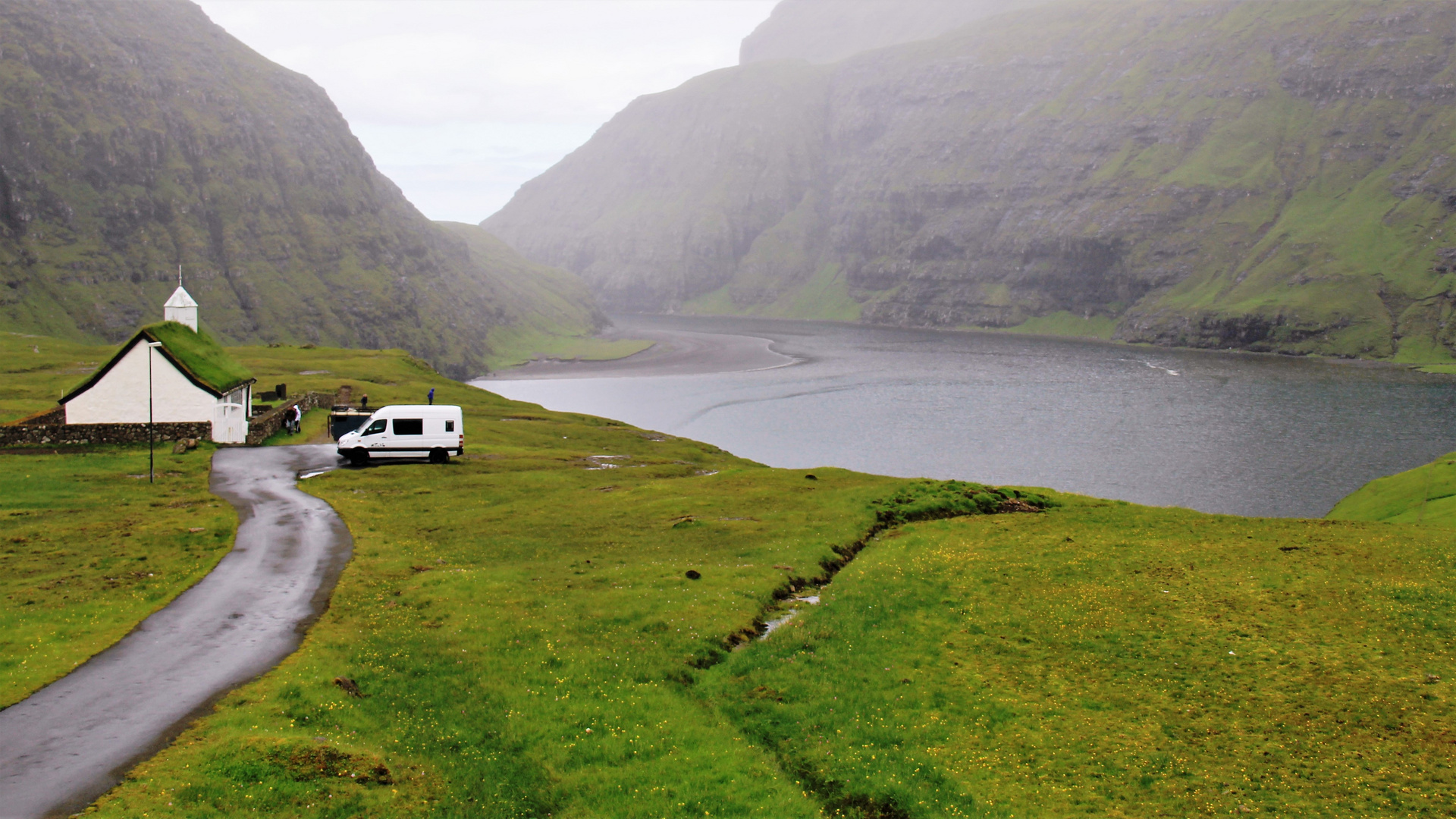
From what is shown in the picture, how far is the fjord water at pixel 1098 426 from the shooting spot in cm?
9562

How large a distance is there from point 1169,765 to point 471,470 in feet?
149

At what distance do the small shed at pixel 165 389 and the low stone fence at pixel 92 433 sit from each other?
57 cm

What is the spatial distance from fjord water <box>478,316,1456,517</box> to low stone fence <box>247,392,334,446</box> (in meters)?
54.7

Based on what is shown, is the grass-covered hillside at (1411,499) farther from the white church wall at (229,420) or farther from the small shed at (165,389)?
the small shed at (165,389)

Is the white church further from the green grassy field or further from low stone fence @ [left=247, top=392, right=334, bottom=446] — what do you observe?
the green grassy field

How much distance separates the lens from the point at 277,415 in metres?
66.7

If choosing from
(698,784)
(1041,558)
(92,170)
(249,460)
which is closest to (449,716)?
(698,784)

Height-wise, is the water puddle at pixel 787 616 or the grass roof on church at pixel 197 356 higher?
the grass roof on church at pixel 197 356

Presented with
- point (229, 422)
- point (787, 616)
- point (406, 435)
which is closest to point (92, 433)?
point (229, 422)

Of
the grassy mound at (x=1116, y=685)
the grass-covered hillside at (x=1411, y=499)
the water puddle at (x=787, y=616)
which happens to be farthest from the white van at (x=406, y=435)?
the grass-covered hillside at (x=1411, y=499)

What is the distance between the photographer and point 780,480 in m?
53.8

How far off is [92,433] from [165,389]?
16.4 feet

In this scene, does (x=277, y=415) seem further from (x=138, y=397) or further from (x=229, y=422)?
(x=138, y=397)

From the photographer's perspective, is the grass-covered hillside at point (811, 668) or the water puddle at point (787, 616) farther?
the water puddle at point (787, 616)
